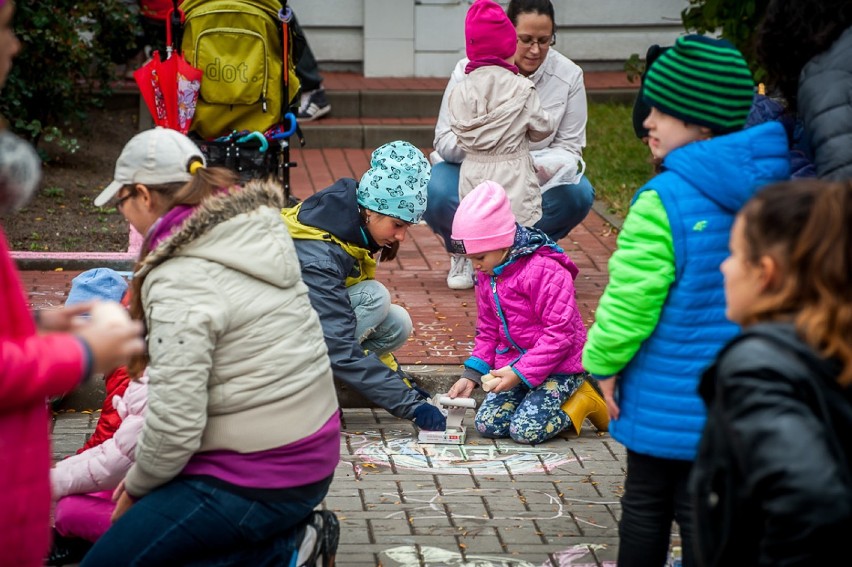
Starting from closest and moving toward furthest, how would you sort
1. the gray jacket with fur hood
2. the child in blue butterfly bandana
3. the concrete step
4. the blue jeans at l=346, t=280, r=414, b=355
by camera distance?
the gray jacket with fur hood, the child in blue butterfly bandana, the blue jeans at l=346, t=280, r=414, b=355, the concrete step

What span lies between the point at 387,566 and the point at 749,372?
210cm

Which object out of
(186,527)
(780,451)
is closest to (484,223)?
(186,527)

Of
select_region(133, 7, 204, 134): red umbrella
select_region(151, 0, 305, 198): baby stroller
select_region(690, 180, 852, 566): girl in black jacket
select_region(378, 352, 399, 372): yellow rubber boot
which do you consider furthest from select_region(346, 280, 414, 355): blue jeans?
select_region(690, 180, 852, 566): girl in black jacket

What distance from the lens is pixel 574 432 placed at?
5570 mm

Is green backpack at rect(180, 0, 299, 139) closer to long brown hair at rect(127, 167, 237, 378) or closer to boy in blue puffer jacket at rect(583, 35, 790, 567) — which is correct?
long brown hair at rect(127, 167, 237, 378)

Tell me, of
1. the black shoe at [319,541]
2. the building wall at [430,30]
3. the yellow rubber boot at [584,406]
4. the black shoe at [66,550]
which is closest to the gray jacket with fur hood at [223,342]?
the black shoe at [319,541]

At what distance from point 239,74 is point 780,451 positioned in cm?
606

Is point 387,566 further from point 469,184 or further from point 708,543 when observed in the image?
point 469,184

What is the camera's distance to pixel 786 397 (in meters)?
2.32

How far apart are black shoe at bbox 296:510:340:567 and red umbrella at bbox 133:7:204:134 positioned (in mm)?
4405

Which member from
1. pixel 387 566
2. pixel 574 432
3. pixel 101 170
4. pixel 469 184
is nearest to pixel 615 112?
pixel 101 170

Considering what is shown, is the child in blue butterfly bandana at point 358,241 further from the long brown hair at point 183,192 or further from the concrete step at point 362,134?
the concrete step at point 362,134

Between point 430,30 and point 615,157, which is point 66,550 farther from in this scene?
point 430,30

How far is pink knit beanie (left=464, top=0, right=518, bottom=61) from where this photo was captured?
6.48 m
